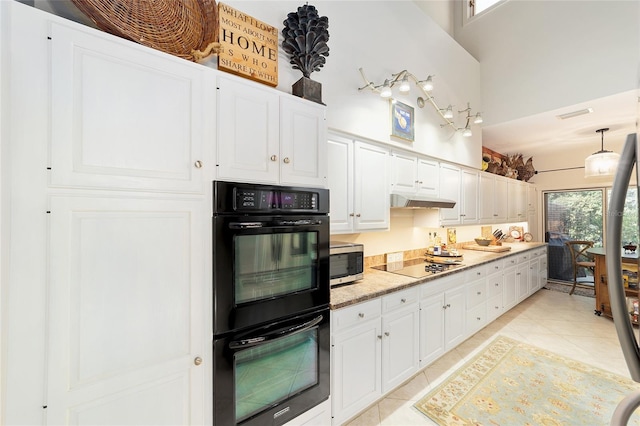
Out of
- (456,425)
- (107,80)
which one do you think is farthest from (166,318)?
(456,425)

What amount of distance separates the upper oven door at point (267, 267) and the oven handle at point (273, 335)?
0.24 ft

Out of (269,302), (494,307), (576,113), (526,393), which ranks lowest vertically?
(526,393)

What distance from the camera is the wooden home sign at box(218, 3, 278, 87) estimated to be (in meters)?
1.44

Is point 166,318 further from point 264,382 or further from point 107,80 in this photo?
point 107,80

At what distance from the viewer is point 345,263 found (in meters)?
2.05

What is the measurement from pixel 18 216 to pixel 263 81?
1272mm

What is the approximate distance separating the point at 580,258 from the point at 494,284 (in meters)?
3.48

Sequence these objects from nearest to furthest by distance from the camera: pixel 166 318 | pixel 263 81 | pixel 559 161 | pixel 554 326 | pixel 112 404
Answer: pixel 112 404 < pixel 166 318 < pixel 263 81 < pixel 554 326 < pixel 559 161

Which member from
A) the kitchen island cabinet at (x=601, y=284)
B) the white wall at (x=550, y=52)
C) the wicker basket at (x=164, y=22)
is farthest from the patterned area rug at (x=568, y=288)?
the wicker basket at (x=164, y=22)

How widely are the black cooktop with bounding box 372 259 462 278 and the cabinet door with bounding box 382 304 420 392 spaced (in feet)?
1.19

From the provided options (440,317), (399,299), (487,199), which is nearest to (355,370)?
(399,299)

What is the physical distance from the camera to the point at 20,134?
825 mm

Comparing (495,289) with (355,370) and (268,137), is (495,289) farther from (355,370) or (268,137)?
(268,137)

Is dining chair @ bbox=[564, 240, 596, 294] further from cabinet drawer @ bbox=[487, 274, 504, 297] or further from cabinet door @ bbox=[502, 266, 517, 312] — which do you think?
cabinet drawer @ bbox=[487, 274, 504, 297]
